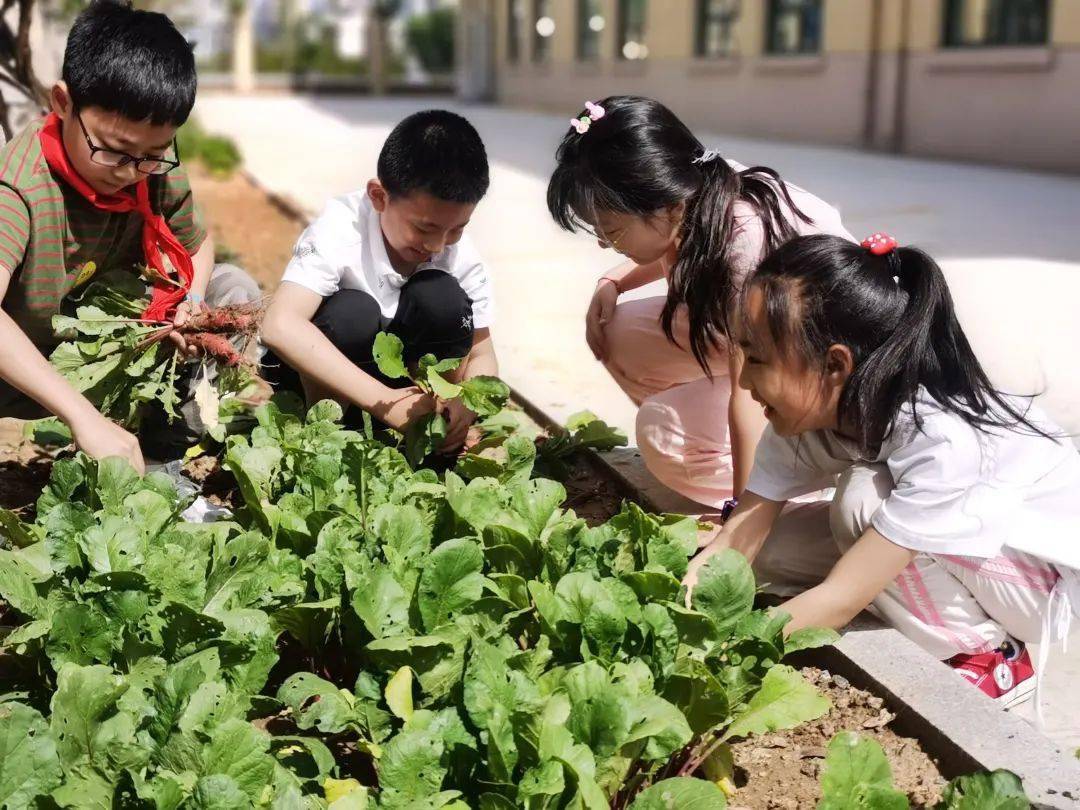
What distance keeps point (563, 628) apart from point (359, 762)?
0.39 m

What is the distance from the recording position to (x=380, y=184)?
3070mm

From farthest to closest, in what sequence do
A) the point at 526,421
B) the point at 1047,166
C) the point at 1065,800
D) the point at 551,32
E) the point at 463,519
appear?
the point at 551,32 → the point at 1047,166 → the point at 526,421 → the point at 463,519 → the point at 1065,800

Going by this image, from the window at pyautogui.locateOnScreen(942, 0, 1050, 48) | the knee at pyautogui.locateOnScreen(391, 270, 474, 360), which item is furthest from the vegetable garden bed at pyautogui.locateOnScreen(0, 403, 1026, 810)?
the window at pyautogui.locateOnScreen(942, 0, 1050, 48)

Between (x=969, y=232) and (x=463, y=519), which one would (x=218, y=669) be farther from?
(x=969, y=232)

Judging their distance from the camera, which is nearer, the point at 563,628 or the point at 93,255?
the point at 563,628

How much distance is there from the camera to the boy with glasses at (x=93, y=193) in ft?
9.00

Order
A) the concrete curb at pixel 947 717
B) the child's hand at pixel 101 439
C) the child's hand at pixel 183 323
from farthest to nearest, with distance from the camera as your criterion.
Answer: the child's hand at pixel 183 323 → the child's hand at pixel 101 439 → the concrete curb at pixel 947 717

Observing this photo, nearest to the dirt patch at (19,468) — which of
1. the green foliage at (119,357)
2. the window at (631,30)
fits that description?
the green foliage at (119,357)

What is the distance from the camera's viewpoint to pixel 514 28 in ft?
85.6

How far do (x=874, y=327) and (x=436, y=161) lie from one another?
3.66 feet

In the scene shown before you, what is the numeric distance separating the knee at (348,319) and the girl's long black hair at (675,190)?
0.58 m

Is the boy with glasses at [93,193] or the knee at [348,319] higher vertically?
the boy with glasses at [93,193]

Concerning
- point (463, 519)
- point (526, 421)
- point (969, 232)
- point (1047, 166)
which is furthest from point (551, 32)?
point (463, 519)

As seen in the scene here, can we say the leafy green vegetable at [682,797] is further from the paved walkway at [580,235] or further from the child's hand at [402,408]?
the paved walkway at [580,235]
